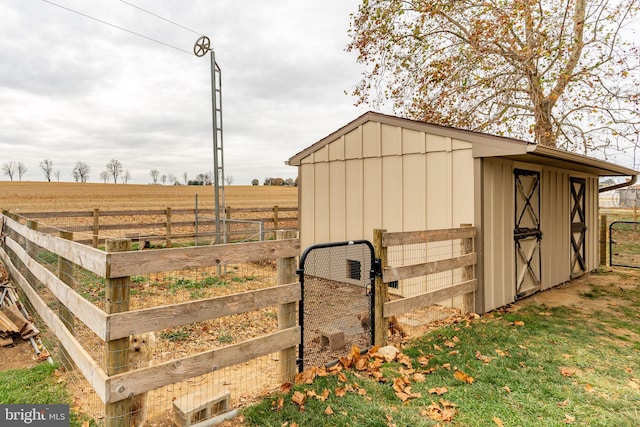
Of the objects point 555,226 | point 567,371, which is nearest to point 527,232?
point 555,226

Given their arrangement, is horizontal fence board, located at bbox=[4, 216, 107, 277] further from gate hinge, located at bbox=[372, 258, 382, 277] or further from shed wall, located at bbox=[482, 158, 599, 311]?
shed wall, located at bbox=[482, 158, 599, 311]

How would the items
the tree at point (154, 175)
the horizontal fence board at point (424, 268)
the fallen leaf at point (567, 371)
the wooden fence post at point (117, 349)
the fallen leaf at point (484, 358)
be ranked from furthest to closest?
the tree at point (154, 175), the horizontal fence board at point (424, 268), the fallen leaf at point (484, 358), the fallen leaf at point (567, 371), the wooden fence post at point (117, 349)

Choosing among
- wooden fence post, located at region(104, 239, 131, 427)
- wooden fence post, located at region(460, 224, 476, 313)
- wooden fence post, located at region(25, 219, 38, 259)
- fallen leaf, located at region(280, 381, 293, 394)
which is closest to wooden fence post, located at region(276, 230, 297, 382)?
fallen leaf, located at region(280, 381, 293, 394)

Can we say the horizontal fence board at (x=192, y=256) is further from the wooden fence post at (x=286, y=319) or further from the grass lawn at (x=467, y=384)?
the grass lawn at (x=467, y=384)

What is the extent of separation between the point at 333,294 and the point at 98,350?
3753mm

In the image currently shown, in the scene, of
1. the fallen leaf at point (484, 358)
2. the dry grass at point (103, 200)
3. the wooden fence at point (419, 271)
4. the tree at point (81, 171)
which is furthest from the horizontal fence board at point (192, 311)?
the tree at point (81, 171)

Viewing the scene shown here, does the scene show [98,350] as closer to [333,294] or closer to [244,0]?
[333,294]

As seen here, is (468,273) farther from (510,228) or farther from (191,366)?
(191,366)

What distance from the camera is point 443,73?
11.8 metres

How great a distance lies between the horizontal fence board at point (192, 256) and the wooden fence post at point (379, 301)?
116 centimetres

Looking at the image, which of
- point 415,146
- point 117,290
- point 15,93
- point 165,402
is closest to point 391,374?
point 165,402

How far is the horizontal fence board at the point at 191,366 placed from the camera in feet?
7.16

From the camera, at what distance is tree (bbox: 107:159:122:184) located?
56.0m

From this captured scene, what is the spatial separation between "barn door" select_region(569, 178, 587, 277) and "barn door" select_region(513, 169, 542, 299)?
6.99ft
